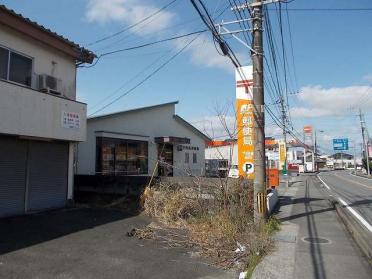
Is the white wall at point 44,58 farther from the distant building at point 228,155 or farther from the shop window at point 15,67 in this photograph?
the distant building at point 228,155

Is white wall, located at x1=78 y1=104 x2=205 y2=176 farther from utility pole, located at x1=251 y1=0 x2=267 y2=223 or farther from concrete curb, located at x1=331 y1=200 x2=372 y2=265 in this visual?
concrete curb, located at x1=331 y1=200 x2=372 y2=265

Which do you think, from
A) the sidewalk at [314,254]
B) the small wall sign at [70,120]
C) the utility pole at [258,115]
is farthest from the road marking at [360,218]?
the small wall sign at [70,120]

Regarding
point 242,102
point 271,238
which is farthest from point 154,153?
point 271,238

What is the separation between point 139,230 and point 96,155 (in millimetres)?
11362

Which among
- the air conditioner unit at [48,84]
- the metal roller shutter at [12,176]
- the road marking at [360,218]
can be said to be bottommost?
the road marking at [360,218]

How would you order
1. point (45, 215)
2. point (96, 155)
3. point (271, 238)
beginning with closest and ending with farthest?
point (271, 238) < point (45, 215) < point (96, 155)

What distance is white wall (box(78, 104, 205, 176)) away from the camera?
2084cm

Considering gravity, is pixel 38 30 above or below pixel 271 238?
above

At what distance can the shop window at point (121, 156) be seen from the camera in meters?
21.5

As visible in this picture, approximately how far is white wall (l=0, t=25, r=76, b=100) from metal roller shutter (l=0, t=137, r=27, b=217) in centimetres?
224

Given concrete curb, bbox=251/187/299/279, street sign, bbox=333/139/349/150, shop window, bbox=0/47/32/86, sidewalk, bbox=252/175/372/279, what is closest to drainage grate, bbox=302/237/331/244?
sidewalk, bbox=252/175/372/279

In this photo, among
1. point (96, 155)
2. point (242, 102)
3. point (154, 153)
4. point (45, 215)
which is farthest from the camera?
point (154, 153)

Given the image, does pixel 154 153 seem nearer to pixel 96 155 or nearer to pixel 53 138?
pixel 96 155

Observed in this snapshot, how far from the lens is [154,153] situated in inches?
1028
